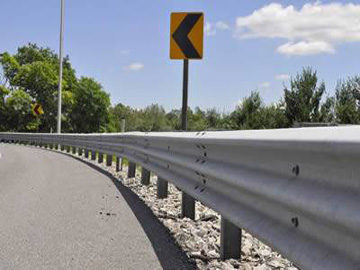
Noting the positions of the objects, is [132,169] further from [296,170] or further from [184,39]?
[296,170]

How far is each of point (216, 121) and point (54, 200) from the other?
132 ft

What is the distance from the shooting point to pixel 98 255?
14.1ft

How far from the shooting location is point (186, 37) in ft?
27.6

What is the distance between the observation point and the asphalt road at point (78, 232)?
4.12 m

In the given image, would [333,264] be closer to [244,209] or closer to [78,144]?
[244,209]

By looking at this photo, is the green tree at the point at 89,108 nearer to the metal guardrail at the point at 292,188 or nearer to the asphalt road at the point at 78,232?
the asphalt road at the point at 78,232

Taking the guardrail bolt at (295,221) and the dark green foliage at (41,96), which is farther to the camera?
the dark green foliage at (41,96)

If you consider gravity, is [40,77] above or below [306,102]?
above

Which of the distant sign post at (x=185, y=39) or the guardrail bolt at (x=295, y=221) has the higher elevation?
the distant sign post at (x=185, y=39)

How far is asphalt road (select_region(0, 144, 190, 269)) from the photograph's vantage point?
4125 mm

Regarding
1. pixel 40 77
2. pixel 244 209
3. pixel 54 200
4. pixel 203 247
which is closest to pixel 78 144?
pixel 54 200

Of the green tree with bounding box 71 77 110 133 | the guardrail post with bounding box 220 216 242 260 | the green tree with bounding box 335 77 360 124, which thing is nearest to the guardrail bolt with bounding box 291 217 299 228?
the guardrail post with bounding box 220 216 242 260

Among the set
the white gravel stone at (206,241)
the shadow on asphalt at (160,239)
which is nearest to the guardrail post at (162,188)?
the white gravel stone at (206,241)

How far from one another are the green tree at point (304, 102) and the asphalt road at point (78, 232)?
97.9ft
